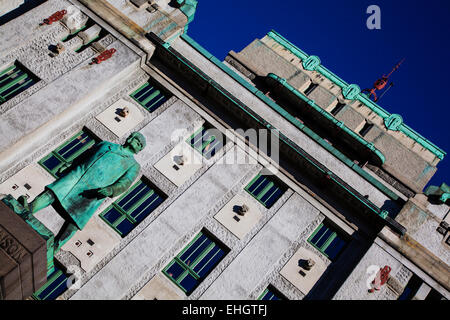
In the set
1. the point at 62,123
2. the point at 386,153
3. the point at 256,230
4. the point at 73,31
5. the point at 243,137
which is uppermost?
the point at 386,153

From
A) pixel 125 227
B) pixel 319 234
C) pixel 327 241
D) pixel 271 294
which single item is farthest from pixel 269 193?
pixel 125 227

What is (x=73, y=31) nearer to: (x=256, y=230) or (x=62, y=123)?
(x=62, y=123)

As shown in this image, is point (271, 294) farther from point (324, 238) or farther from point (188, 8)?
point (188, 8)

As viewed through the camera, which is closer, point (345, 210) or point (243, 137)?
point (345, 210)
